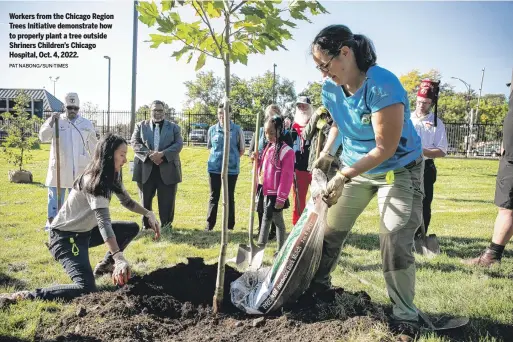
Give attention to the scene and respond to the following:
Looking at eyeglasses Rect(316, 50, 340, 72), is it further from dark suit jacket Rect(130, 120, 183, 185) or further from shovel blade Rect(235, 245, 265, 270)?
dark suit jacket Rect(130, 120, 183, 185)

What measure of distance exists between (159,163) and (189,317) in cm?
322

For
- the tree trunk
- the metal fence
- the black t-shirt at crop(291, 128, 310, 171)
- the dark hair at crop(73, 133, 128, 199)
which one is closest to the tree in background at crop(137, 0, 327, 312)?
the tree trunk

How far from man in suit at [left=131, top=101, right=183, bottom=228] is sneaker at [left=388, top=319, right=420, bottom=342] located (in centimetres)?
396

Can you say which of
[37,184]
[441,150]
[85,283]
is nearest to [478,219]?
[441,150]

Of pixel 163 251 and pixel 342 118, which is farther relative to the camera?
pixel 163 251

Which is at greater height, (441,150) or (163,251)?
(441,150)


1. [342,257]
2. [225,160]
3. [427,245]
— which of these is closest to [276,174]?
[342,257]

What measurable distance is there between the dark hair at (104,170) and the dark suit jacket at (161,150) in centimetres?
239

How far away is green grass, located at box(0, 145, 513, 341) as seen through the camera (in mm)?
2980

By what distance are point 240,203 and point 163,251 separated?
3.96 metres

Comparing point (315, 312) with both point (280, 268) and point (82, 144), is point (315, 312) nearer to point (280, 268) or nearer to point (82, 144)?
point (280, 268)

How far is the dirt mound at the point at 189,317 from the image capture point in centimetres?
244

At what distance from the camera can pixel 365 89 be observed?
7.52ft

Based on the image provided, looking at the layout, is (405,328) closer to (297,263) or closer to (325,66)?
(297,263)
